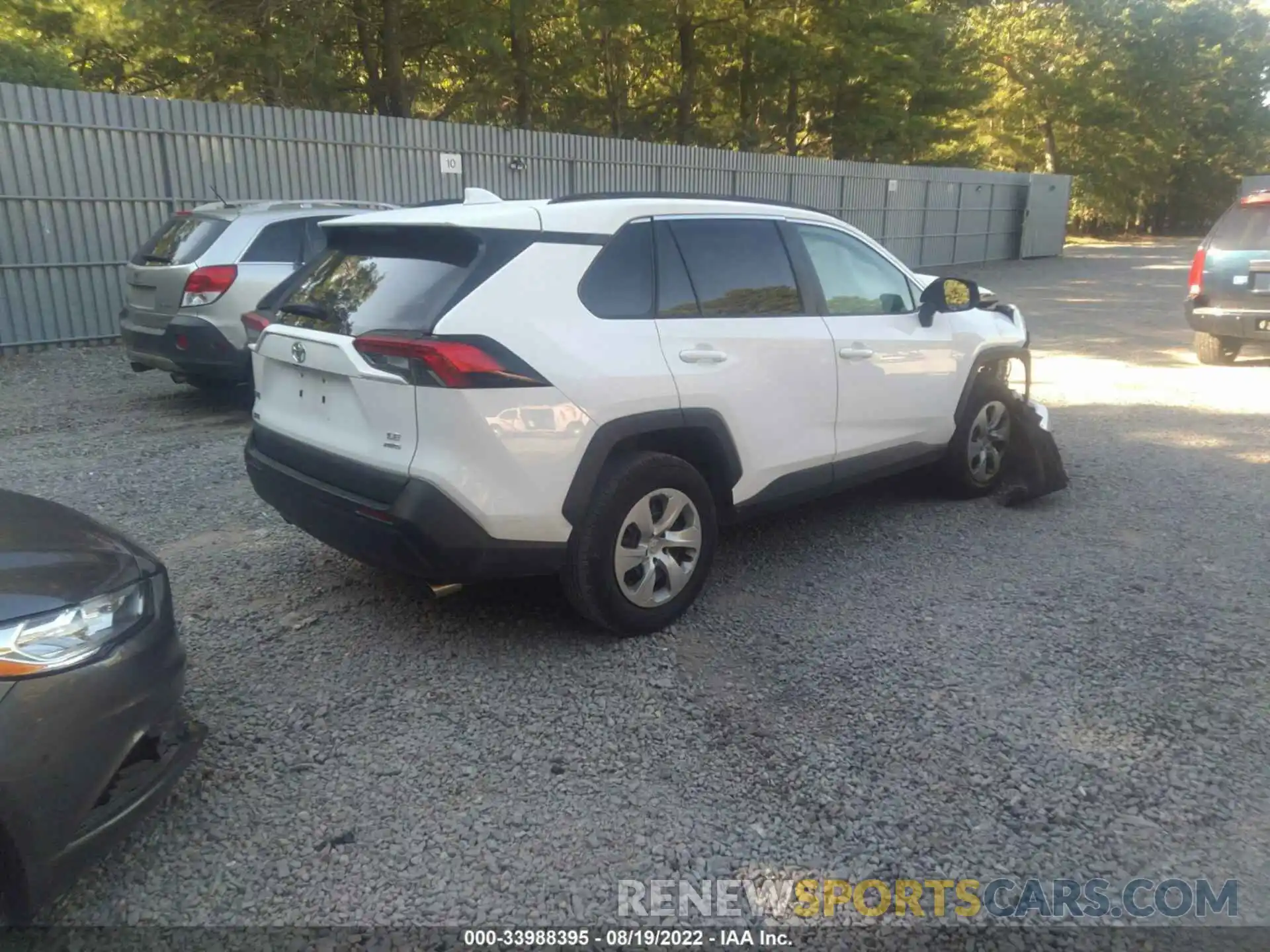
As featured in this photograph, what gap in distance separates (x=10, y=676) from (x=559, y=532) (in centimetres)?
191

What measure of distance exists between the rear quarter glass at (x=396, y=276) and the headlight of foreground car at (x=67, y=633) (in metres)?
1.41

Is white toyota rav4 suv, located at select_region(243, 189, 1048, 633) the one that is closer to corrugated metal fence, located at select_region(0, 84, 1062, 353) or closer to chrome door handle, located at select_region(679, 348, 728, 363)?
chrome door handle, located at select_region(679, 348, 728, 363)

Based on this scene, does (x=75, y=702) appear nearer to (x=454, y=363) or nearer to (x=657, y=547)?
(x=454, y=363)

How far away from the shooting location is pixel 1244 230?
10.6m

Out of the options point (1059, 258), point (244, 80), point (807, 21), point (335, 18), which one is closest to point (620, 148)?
point (335, 18)

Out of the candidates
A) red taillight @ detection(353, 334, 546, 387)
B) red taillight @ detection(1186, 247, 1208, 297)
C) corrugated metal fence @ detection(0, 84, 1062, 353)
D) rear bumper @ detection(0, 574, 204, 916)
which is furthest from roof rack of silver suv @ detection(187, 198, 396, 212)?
red taillight @ detection(1186, 247, 1208, 297)

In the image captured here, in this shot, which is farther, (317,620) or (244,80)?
(244,80)

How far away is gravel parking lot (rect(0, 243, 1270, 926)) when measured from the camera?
2.80 meters

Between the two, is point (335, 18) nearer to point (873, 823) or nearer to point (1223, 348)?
point (1223, 348)

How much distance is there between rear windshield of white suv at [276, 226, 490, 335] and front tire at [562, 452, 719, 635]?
37.2 inches

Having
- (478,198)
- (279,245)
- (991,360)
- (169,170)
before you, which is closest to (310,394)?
(478,198)

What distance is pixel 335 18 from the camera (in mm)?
17203
